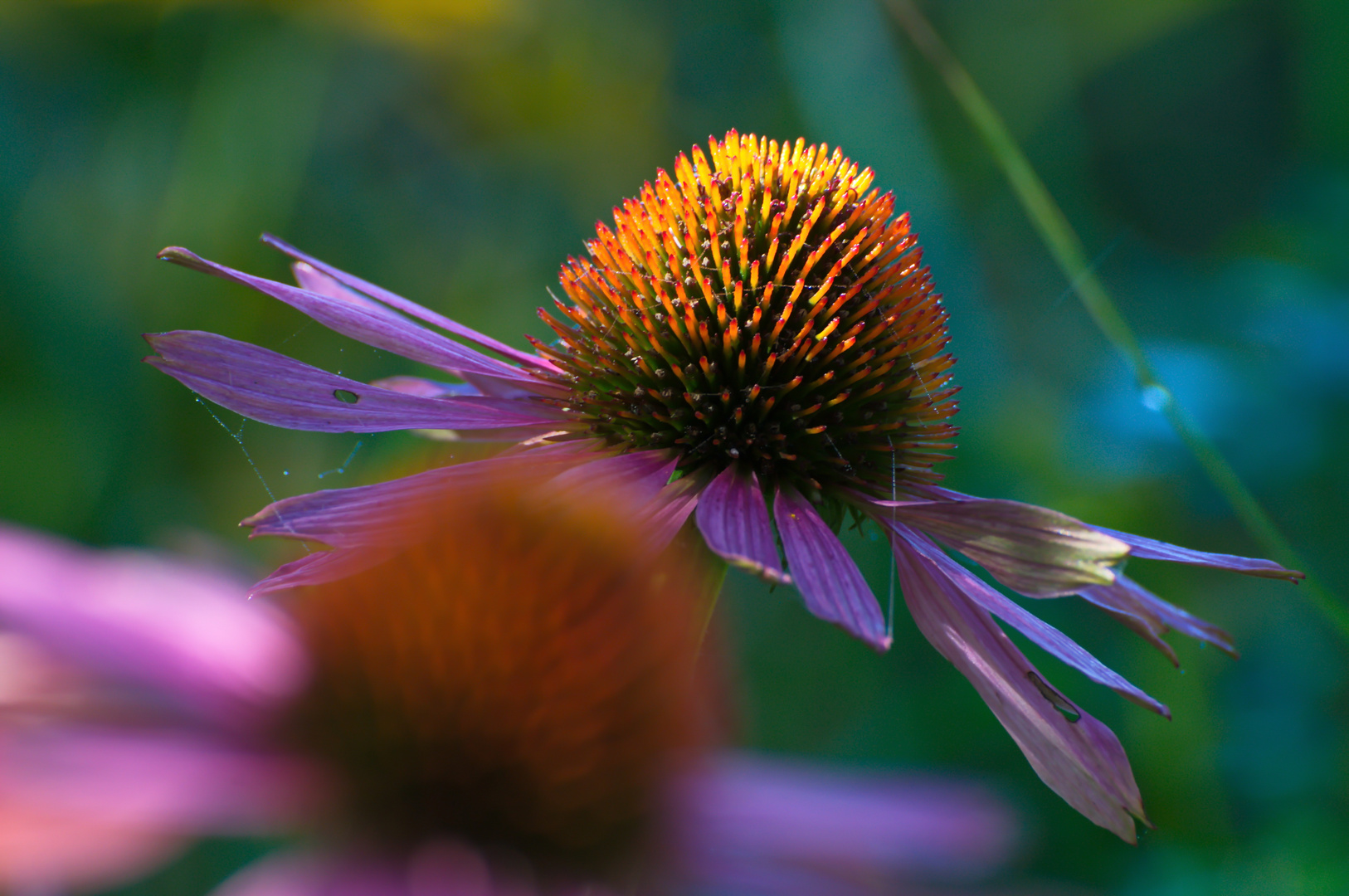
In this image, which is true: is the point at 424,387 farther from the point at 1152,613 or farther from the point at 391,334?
the point at 1152,613

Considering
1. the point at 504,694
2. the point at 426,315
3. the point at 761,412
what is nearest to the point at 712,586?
the point at 761,412

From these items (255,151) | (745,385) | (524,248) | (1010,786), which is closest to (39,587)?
(745,385)

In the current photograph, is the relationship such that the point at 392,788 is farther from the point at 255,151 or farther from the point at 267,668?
the point at 255,151

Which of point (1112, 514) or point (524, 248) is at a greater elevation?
point (524, 248)

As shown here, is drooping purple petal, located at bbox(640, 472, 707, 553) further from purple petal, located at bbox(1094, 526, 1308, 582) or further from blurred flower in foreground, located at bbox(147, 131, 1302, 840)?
purple petal, located at bbox(1094, 526, 1308, 582)

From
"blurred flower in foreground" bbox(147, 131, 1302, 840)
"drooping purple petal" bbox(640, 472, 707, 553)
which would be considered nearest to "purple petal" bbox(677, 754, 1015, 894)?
"blurred flower in foreground" bbox(147, 131, 1302, 840)

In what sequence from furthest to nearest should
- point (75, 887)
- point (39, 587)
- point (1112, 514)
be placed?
point (1112, 514)
point (39, 587)
point (75, 887)
